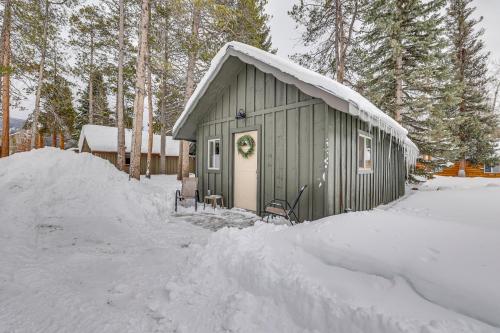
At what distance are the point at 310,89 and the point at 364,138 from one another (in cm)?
303

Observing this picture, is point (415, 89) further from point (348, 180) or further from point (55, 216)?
point (55, 216)

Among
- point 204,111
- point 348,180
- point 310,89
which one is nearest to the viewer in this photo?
point 310,89

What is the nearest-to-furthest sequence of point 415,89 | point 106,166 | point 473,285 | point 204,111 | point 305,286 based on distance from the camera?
point 473,285, point 305,286, point 106,166, point 204,111, point 415,89

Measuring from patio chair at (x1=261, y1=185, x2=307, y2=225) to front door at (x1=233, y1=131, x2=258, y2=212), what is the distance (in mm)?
777

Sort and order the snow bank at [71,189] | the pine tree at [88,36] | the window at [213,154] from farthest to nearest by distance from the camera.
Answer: the pine tree at [88,36]
the window at [213,154]
the snow bank at [71,189]

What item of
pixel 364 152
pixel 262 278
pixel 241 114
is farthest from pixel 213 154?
pixel 262 278

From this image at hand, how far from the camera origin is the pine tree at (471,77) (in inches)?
693

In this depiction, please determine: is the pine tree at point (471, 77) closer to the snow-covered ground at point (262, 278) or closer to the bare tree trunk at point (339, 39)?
the bare tree trunk at point (339, 39)

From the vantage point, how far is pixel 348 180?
5.91 metres

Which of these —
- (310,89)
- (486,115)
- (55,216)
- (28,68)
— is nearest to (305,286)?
(310,89)

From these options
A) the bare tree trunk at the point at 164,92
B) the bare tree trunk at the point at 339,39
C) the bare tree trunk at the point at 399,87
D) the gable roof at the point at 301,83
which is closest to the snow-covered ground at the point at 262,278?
the gable roof at the point at 301,83

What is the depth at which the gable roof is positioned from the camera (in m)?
4.57

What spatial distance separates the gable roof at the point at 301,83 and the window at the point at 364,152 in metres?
0.69

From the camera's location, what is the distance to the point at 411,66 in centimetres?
1226
